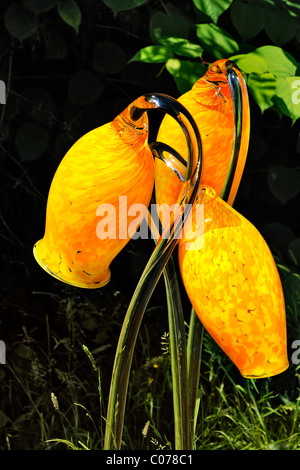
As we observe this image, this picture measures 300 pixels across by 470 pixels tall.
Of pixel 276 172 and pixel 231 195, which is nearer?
pixel 231 195

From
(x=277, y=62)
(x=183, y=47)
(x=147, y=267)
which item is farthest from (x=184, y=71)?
(x=147, y=267)

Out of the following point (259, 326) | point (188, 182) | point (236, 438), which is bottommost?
point (236, 438)

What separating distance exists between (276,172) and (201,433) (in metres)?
0.46

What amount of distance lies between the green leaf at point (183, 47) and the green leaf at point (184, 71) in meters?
0.01

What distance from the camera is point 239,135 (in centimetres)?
73

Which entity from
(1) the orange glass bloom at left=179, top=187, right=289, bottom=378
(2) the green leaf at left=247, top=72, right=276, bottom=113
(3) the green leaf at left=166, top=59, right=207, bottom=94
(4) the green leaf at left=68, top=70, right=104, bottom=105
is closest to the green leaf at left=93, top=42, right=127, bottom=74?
(4) the green leaf at left=68, top=70, right=104, bottom=105

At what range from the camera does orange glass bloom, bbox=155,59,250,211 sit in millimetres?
737

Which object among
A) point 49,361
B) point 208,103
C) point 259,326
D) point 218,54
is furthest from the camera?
point 49,361

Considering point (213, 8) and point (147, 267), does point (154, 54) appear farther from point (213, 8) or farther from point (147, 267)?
point (147, 267)

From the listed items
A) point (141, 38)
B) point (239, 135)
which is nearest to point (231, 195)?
point (239, 135)

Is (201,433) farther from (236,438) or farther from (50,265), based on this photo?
(50,265)

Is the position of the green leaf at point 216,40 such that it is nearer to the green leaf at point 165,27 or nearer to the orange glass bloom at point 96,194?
the green leaf at point 165,27

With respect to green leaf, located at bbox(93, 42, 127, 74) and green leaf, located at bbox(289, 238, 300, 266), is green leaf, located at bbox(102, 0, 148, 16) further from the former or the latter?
green leaf, located at bbox(289, 238, 300, 266)

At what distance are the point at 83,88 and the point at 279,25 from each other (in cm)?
33
